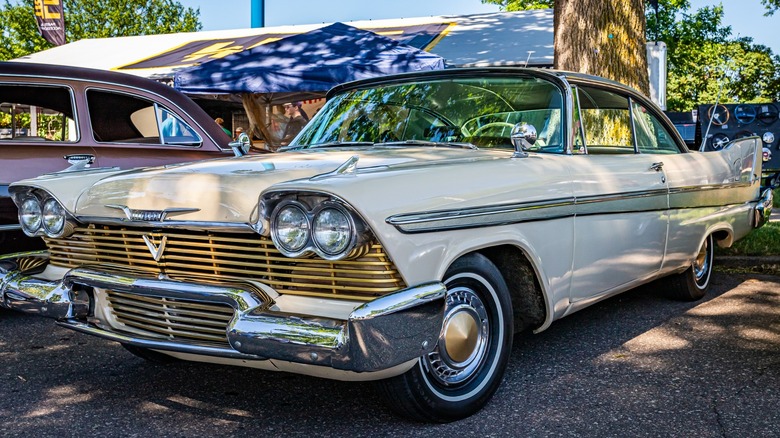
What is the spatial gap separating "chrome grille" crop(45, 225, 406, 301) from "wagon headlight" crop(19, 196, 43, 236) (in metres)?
0.19

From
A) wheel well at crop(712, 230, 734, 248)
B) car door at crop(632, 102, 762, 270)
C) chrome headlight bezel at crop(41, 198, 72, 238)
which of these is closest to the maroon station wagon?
chrome headlight bezel at crop(41, 198, 72, 238)

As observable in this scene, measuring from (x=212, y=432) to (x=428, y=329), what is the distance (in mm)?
955

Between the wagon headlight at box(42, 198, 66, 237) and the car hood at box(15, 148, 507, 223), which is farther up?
the car hood at box(15, 148, 507, 223)

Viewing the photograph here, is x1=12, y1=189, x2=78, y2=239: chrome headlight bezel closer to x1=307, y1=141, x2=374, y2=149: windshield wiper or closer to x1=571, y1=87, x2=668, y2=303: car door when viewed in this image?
x1=307, y1=141, x2=374, y2=149: windshield wiper

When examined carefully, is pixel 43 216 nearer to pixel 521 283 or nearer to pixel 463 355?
pixel 463 355

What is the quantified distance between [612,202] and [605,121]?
770 millimetres

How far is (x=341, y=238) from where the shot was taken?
100 inches

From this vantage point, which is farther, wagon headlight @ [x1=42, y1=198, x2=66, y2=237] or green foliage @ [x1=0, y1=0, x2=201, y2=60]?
green foliage @ [x1=0, y1=0, x2=201, y2=60]

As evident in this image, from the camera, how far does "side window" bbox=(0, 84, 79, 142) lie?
17.2 ft

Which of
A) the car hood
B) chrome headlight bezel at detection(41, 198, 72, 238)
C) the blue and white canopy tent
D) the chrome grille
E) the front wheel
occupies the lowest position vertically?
the front wheel

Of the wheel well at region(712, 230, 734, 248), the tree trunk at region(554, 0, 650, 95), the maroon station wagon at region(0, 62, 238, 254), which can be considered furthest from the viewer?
the tree trunk at region(554, 0, 650, 95)

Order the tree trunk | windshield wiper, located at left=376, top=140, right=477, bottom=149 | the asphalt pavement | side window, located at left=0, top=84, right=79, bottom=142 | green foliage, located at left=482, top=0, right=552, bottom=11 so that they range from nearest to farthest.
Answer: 1. the asphalt pavement
2. windshield wiper, located at left=376, top=140, right=477, bottom=149
3. side window, located at left=0, top=84, right=79, bottom=142
4. the tree trunk
5. green foliage, located at left=482, top=0, right=552, bottom=11

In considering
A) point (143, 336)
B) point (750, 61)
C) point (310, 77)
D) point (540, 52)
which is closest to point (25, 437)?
point (143, 336)

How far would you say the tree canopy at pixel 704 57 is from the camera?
28469mm
